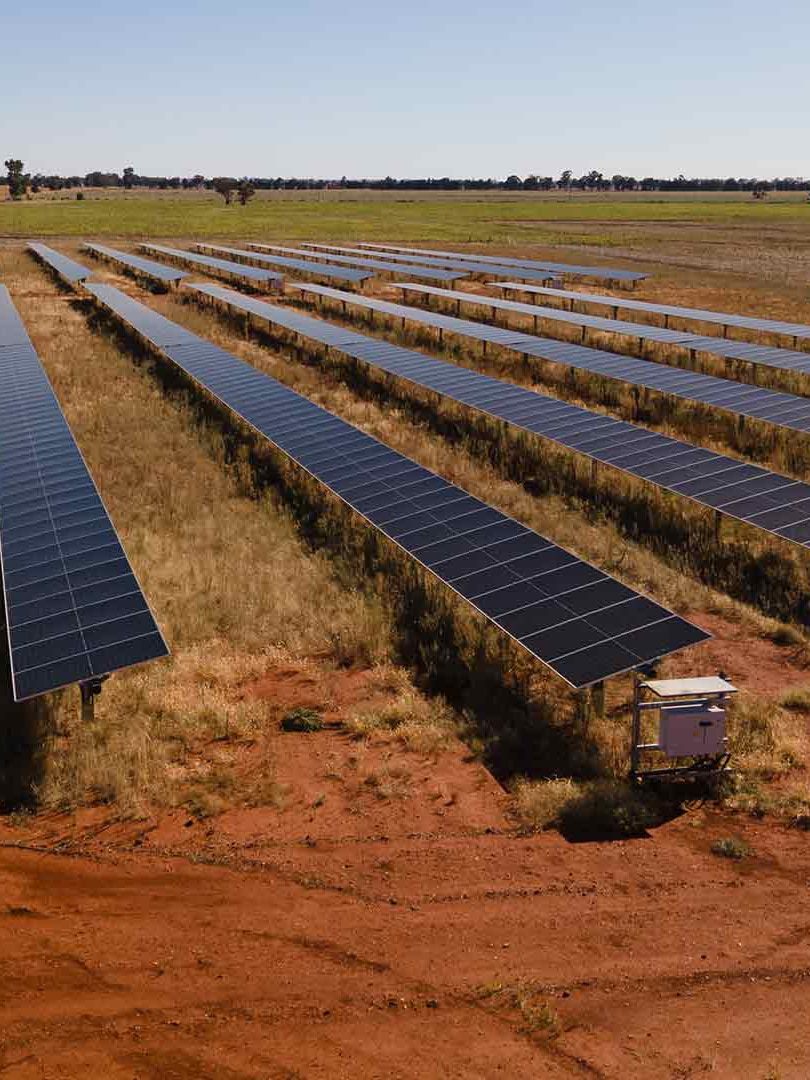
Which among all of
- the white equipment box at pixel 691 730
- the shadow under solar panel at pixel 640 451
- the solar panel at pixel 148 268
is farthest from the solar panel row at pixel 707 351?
the solar panel at pixel 148 268

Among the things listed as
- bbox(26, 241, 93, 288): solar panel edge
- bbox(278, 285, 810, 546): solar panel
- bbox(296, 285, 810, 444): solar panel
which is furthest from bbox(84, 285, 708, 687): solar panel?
bbox(26, 241, 93, 288): solar panel edge

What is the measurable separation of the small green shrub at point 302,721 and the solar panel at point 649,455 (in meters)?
9.90

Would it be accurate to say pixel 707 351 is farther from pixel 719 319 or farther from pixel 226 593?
pixel 226 593

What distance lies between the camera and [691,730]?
460 inches

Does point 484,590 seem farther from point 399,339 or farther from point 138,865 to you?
point 399,339

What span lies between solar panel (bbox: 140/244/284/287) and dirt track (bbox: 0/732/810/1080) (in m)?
54.6

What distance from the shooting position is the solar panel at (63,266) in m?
62.3

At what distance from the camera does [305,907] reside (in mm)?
9992

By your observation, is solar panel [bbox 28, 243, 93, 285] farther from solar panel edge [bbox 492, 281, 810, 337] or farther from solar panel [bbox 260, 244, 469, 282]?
solar panel edge [bbox 492, 281, 810, 337]

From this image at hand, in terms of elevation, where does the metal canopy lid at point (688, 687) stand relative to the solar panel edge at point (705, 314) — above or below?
below

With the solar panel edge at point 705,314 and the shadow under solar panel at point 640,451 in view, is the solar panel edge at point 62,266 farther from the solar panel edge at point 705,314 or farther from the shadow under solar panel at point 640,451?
the shadow under solar panel at point 640,451

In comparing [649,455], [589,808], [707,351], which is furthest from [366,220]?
[589,808]

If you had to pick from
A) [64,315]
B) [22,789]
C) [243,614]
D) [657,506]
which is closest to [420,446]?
[657,506]

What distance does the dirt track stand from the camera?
315 inches
